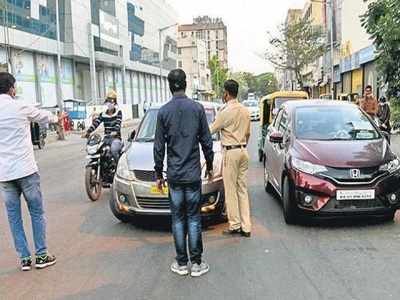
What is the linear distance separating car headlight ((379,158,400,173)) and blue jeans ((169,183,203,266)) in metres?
2.90

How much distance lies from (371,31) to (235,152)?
480 centimetres

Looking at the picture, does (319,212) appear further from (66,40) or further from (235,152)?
(66,40)

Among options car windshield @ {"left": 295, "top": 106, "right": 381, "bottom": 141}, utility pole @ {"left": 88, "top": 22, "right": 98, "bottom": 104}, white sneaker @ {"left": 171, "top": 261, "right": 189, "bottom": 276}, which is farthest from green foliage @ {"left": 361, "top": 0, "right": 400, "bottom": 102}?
utility pole @ {"left": 88, "top": 22, "right": 98, "bottom": 104}

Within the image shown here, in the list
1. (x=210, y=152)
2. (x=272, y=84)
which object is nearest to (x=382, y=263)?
(x=210, y=152)

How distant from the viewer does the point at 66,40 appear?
45.0 metres

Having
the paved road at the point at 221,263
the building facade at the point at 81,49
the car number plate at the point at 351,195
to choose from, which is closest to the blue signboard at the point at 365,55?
the building facade at the point at 81,49

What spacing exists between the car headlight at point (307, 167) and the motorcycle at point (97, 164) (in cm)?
385

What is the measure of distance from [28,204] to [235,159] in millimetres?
2528

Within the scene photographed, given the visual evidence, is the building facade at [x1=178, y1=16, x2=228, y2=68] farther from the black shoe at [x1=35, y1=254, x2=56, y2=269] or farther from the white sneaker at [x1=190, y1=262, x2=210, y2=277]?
the white sneaker at [x1=190, y1=262, x2=210, y2=277]

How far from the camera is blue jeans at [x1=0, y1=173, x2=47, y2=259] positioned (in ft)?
18.7

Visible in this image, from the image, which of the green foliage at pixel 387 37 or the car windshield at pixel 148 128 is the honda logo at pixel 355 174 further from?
the green foliage at pixel 387 37

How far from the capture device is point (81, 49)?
46906 mm

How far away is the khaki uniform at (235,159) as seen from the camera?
683 cm

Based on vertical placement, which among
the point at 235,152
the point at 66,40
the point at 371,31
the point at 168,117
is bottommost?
the point at 235,152
